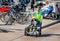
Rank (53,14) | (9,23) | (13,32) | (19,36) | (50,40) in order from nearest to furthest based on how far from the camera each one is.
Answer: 1. (50,40)
2. (19,36)
3. (13,32)
4. (9,23)
5. (53,14)

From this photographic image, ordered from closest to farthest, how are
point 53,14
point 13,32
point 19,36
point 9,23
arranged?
point 19,36 < point 13,32 < point 9,23 < point 53,14

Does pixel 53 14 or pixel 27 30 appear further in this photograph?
pixel 53 14

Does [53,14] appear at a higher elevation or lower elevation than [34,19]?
lower

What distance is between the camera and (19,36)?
14641mm

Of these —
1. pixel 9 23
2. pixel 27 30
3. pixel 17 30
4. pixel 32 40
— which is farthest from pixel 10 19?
pixel 32 40

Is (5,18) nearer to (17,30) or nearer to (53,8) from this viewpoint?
(17,30)

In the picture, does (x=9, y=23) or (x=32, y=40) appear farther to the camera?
(x=9, y=23)

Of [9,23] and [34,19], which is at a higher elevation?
[34,19]

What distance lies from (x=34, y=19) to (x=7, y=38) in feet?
5.92

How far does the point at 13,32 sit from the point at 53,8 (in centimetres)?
1037

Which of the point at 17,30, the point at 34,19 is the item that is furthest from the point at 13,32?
the point at 34,19

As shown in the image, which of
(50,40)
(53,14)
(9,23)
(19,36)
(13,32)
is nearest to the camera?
(50,40)

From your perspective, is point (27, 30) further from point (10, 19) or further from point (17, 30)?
point (10, 19)

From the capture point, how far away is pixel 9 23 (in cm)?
2003
